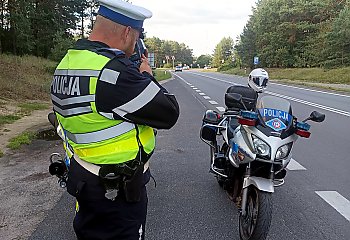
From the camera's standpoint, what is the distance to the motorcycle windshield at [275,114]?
A: 3462mm

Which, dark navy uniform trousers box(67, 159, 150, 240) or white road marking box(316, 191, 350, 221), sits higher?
dark navy uniform trousers box(67, 159, 150, 240)

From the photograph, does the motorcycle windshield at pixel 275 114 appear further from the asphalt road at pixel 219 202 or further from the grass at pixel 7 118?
the grass at pixel 7 118

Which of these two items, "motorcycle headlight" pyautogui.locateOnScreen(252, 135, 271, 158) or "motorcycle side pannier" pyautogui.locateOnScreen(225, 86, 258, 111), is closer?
"motorcycle headlight" pyautogui.locateOnScreen(252, 135, 271, 158)

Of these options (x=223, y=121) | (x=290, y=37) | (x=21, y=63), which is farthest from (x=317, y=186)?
(x=290, y=37)

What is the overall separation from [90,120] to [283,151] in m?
2.02

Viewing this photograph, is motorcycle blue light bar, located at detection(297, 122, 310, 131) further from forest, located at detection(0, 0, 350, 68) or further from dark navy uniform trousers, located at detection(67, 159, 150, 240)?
forest, located at detection(0, 0, 350, 68)

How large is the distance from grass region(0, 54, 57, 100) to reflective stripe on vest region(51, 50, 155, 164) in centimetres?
1414

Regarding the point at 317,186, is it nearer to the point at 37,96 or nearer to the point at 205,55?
the point at 37,96

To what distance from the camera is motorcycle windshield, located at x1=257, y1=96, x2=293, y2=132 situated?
11.4ft

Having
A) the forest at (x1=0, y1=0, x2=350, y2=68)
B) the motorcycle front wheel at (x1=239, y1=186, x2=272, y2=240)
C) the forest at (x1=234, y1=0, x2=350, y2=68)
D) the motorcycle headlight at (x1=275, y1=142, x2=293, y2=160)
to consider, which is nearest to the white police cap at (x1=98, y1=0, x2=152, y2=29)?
the motorcycle headlight at (x1=275, y1=142, x2=293, y2=160)

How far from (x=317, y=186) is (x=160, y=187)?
2039mm

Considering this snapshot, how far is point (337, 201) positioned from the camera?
15.2 feet

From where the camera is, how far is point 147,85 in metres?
1.98

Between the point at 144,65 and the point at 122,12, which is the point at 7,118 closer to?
the point at 144,65
